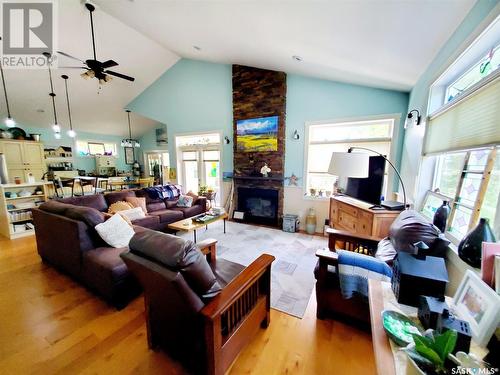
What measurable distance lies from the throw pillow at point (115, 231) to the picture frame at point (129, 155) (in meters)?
7.37

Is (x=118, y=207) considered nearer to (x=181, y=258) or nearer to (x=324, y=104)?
(x=181, y=258)

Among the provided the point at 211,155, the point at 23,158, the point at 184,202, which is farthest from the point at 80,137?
the point at 184,202

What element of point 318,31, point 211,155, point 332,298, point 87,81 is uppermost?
point 87,81

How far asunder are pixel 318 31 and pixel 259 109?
2277mm

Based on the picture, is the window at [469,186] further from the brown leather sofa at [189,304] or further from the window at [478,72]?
the brown leather sofa at [189,304]

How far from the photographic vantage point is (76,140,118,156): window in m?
7.24

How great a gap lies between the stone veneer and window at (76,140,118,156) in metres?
6.33

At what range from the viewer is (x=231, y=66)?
4.49 m

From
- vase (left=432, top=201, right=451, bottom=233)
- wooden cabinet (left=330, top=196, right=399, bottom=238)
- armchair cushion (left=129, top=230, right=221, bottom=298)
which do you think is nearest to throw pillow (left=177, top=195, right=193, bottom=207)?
wooden cabinet (left=330, top=196, right=399, bottom=238)

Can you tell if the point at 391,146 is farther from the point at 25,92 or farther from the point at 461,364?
the point at 25,92

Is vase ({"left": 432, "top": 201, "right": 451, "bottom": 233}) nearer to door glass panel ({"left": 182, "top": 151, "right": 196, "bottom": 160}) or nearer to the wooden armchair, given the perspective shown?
the wooden armchair

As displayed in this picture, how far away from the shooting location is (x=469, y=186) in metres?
1.63

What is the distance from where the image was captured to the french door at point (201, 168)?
5.39 metres

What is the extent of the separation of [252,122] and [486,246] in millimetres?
4045
